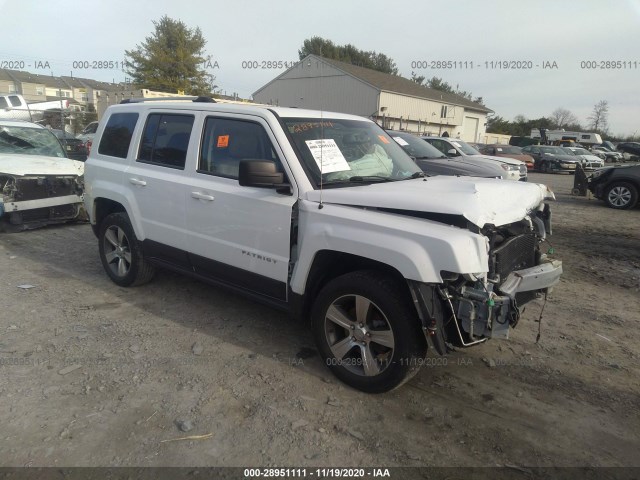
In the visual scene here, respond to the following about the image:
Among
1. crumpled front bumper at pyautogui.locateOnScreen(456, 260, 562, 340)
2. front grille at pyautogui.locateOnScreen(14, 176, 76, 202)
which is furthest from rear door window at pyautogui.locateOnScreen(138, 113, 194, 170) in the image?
front grille at pyautogui.locateOnScreen(14, 176, 76, 202)

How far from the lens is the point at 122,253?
17.1 feet

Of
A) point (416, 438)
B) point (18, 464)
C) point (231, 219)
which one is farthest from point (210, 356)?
point (416, 438)

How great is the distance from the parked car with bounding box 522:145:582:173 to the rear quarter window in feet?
84.3

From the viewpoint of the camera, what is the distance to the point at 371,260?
318 centimetres

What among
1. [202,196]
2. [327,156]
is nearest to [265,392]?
[202,196]

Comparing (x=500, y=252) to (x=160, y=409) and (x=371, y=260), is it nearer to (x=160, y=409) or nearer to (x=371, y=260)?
(x=371, y=260)

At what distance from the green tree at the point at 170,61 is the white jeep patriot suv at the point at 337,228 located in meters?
29.1

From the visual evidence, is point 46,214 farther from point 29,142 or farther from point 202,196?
point 202,196

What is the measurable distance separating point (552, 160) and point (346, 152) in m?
25.9

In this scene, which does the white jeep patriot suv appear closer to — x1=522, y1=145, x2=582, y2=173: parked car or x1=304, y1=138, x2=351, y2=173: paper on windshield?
x1=304, y1=138, x2=351, y2=173: paper on windshield

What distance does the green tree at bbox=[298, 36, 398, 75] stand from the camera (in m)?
59.6

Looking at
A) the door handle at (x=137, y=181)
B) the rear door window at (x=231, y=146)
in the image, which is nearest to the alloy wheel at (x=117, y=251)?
the door handle at (x=137, y=181)

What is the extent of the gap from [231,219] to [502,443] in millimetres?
2595

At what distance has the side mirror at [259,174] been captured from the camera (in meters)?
3.32
